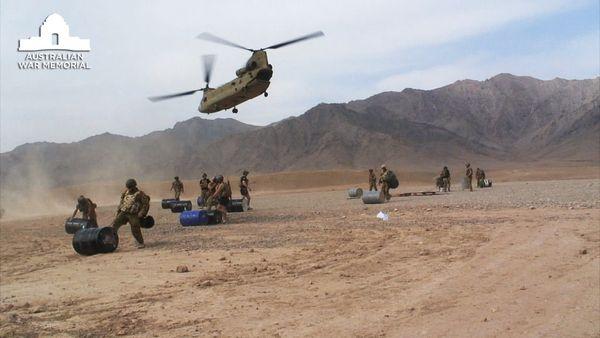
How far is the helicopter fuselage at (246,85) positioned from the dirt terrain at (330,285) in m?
10.5

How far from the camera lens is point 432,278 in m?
8.84

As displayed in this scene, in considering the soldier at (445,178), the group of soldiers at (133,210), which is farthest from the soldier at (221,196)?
the soldier at (445,178)

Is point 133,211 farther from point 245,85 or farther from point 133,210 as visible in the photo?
point 245,85

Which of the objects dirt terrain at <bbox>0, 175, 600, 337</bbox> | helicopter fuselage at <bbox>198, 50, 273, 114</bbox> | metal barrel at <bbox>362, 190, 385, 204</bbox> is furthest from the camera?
metal barrel at <bbox>362, 190, 385, 204</bbox>

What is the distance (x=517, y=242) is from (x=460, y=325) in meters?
5.40

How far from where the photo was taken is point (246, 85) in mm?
24656

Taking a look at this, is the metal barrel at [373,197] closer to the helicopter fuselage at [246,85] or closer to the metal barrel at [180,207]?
the helicopter fuselage at [246,85]

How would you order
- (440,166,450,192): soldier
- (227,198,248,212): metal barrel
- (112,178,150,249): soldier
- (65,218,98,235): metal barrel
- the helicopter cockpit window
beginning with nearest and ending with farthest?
(112,178,150,249): soldier → (65,218,98,235): metal barrel → the helicopter cockpit window → (227,198,248,212): metal barrel → (440,166,450,192): soldier

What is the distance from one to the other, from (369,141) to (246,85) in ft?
350

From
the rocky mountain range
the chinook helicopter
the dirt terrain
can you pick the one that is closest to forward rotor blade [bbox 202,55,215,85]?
the chinook helicopter

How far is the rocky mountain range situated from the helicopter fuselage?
7269 centimetres

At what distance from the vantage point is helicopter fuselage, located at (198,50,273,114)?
2394cm

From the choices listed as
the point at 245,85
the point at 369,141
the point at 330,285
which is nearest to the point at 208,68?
the point at 245,85

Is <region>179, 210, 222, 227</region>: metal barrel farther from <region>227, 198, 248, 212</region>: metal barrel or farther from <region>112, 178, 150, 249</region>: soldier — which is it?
<region>227, 198, 248, 212</region>: metal barrel
